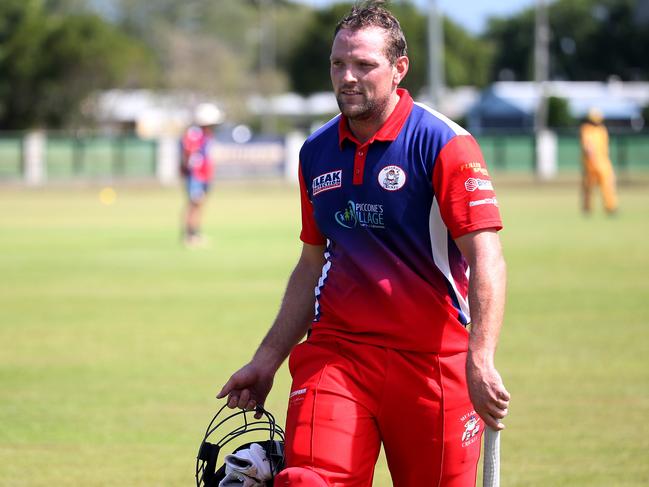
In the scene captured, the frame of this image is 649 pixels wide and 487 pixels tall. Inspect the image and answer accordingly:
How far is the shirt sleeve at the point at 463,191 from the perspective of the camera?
4.55 m

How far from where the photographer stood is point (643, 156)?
160 ft

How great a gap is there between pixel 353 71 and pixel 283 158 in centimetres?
4373

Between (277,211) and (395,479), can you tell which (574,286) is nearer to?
(395,479)

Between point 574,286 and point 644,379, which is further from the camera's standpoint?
point 574,286

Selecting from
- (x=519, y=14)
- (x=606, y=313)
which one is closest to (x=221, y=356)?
(x=606, y=313)

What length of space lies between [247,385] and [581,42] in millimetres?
119690

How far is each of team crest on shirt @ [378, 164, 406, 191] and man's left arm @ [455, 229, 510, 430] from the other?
31 centimetres

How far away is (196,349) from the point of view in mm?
11414

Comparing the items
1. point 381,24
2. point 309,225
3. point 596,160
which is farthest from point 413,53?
point 381,24

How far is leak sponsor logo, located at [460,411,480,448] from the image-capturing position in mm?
4723

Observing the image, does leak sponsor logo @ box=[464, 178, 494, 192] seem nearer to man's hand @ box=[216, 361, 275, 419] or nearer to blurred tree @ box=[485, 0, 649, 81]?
man's hand @ box=[216, 361, 275, 419]

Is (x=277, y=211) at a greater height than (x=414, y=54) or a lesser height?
lesser

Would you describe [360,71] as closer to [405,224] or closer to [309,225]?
[405,224]

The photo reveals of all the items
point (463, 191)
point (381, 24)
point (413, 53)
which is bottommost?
point (463, 191)
